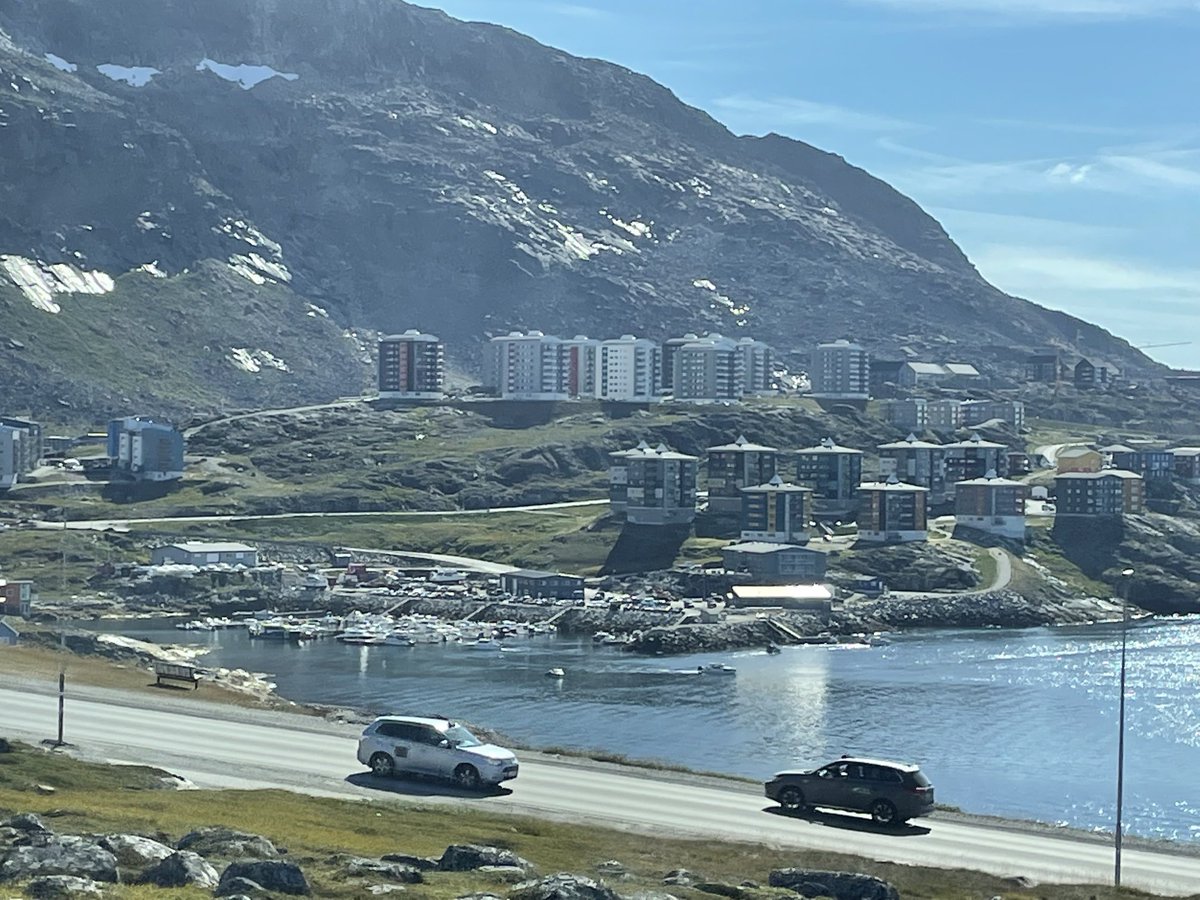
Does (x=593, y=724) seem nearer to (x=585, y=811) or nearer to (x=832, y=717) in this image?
(x=832, y=717)

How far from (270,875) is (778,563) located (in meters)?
114

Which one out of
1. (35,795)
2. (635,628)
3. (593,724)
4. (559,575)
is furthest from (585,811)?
(559,575)

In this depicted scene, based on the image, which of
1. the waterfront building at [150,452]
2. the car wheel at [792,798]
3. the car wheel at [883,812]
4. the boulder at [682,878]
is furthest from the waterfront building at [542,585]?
the boulder at [682,878]

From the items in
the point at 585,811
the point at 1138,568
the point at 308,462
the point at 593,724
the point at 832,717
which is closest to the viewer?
the point at 585,811

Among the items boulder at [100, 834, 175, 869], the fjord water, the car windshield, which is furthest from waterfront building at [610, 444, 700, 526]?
boulder at [100, 834, 175, 869]

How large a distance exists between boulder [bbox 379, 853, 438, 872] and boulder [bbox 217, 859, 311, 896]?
12.0ft

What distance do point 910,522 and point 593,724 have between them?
77.5 m

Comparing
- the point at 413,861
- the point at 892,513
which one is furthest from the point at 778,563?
the point at 413,861

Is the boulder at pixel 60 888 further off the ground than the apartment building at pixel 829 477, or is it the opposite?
the apartment building at pixel 829 477

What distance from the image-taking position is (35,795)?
113 ft

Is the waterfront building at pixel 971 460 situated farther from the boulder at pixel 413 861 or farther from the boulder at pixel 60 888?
the boulder at pixel 60 888

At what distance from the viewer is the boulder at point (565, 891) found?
24122mm

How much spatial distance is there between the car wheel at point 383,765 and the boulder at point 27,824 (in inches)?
568

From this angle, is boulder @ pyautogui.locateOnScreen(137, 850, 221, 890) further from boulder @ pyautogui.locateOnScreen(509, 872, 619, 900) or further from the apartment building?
the apartment building
